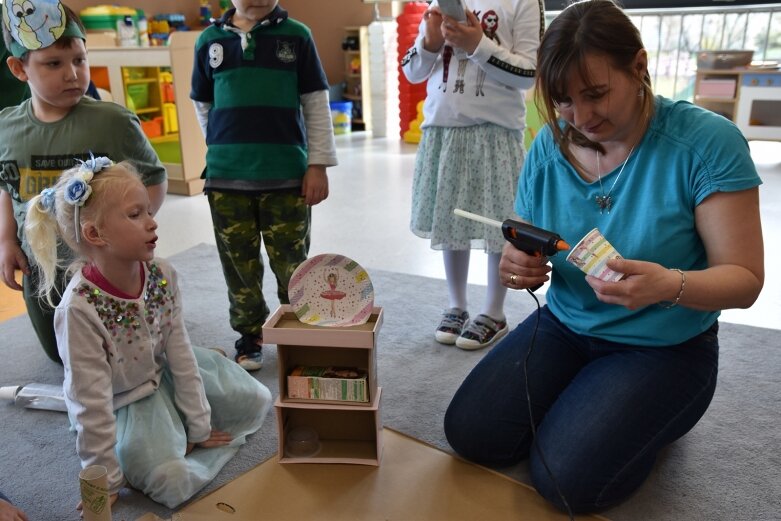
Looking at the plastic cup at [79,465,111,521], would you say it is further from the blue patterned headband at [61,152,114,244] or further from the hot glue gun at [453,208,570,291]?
the hot glue gun at [453,208,570,291]

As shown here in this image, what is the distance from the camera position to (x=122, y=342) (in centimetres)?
127

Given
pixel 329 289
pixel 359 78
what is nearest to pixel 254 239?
pixel 329 289

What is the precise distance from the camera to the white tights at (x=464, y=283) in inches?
73.9

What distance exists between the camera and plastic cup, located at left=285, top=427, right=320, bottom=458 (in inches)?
53.5

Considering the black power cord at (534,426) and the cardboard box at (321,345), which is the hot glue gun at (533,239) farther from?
the cardboard box at (321,345)

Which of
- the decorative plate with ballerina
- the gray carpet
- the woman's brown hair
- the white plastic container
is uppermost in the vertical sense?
the woman's brown hair

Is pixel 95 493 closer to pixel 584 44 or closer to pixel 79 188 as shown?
pixel 79 188

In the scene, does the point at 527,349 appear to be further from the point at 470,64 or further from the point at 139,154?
the point at 139,154

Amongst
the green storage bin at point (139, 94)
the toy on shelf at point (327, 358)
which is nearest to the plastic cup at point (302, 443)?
the toy on shelf at point (327, 358)

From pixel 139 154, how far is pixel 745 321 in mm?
1739

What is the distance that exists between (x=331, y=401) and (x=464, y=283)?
0.78 metres

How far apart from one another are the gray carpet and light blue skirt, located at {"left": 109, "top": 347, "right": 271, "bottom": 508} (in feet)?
0.09

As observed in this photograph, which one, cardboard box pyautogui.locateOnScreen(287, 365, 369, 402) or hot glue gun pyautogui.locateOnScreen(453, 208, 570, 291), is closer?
hot glue gun pyautogui.locateOnScreen(453, 208, 570, 291)

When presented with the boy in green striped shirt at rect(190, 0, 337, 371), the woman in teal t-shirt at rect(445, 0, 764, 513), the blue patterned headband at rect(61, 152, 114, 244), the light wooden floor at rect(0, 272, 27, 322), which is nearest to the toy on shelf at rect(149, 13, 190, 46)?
the light wooden floor at rect(0, 272, 27, 322)
